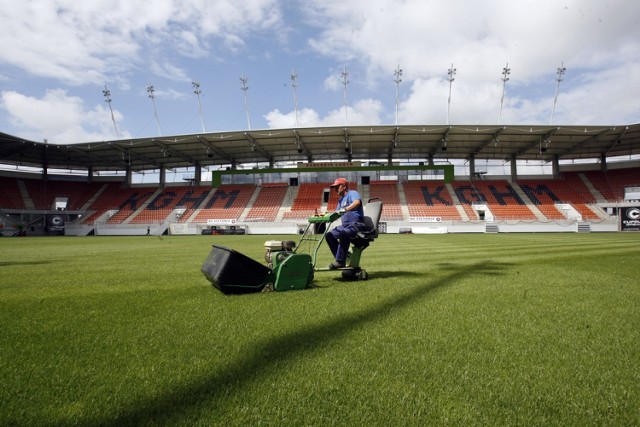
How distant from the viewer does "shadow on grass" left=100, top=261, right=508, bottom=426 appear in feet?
6.28

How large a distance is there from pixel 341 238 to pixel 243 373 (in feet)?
12.7

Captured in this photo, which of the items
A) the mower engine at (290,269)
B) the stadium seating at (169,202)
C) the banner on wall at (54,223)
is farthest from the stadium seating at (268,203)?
the mower engine at (290,269)

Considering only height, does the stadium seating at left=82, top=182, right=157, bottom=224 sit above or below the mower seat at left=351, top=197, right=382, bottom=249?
above

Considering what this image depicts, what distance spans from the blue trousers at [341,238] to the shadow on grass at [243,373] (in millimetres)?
1802

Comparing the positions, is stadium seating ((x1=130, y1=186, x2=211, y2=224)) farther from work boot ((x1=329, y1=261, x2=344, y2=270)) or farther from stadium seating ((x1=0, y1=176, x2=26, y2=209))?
work boot ((x1=329, y1=261, x2=344, y2=270))

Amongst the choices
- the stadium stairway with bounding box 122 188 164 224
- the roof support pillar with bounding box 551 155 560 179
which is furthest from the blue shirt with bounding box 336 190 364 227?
Answer: the roof support pillar with bounding box 551 155 560 179

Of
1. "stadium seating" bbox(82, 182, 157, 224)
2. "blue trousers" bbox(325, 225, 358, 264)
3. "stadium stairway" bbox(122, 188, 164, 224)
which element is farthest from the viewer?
"stadium seating" bbox(82, 182, 157, 224)

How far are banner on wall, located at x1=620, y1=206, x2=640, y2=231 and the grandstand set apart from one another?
0.66 m

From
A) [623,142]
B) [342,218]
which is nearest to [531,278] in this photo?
[342,218]

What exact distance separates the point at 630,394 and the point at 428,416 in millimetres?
1308

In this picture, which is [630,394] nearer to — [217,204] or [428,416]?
[428,416]

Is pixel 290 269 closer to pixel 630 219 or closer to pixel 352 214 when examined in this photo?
pixel 352 214

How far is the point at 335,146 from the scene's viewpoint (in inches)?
1667

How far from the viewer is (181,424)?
71.4 inches
